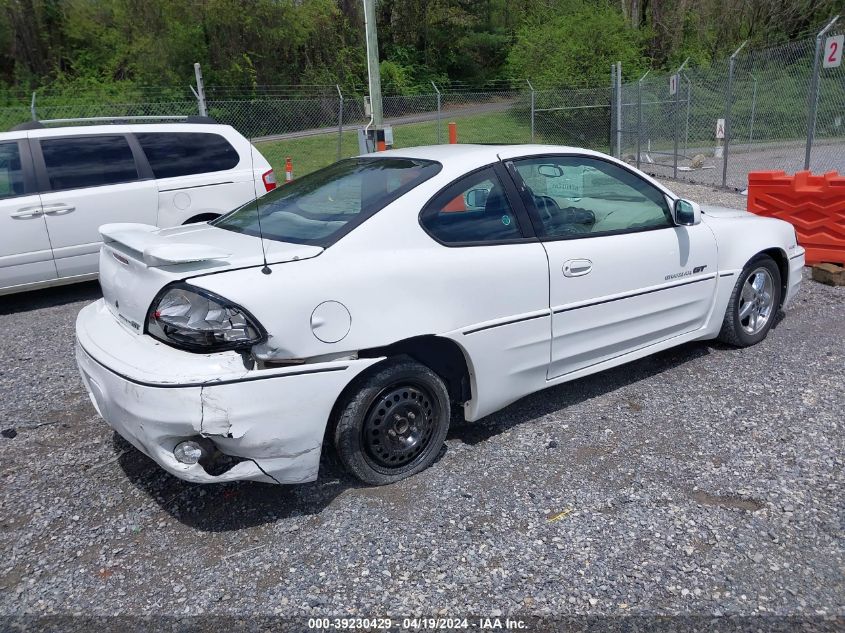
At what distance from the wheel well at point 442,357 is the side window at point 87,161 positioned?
5.00 meters

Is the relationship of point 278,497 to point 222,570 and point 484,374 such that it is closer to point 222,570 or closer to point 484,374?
point 222,570

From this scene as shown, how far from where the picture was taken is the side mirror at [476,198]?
3.63m

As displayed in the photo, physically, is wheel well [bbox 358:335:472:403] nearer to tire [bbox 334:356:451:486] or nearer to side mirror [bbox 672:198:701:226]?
tire [bbox 334:356:451:486]

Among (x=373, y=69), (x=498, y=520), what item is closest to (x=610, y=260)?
(x=498, y=520)

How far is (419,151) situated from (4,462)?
9.53ft

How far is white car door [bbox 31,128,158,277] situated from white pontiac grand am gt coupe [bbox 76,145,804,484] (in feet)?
11.6

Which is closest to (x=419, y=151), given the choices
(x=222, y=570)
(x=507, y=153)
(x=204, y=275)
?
(x=507, y=153)

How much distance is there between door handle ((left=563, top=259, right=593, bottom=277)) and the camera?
380 cm

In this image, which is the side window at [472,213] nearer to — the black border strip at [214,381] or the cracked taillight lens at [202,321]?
the black border strip at [214,381]

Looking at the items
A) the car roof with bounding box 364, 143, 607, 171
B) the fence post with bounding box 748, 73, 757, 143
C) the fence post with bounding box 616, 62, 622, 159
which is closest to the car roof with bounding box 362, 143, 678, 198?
the car roof with bounding box 364, 143, 607, 171

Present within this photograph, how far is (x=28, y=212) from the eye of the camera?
664 cm

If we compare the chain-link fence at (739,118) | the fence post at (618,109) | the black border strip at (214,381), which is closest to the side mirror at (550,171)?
the black border strip at (214,381)

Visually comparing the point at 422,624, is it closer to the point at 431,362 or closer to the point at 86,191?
the point at 431,362

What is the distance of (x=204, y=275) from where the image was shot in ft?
9.61
